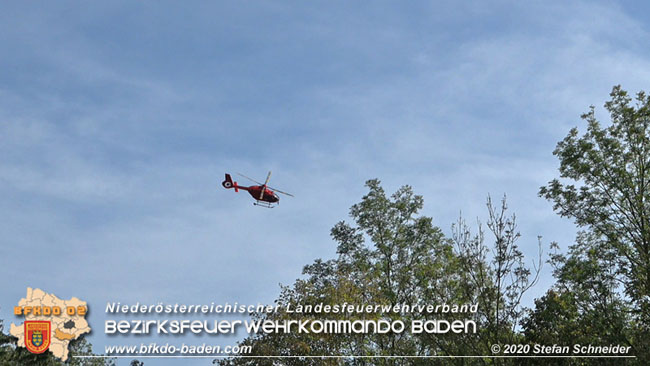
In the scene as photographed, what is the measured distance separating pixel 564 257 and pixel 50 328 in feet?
72.9

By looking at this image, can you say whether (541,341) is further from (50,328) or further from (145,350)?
(50,328)

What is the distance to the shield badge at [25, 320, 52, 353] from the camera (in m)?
23.0

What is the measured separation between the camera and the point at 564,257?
29.1 metres

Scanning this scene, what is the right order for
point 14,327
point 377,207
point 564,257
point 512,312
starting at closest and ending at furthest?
point 512,312 → point 14,327 → point 564,257 → point 377,207

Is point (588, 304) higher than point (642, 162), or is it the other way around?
point (642, 162)

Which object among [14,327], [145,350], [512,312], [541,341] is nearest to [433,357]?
[541,341]

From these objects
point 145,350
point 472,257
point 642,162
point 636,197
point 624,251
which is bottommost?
point 145,350

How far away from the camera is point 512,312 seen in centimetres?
1797

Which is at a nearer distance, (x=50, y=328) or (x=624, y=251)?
(x=50, y=328)

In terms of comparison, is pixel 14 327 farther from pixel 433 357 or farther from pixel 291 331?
pixel 433 357

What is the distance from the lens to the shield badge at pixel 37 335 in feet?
75.6

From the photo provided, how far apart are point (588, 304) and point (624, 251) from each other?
2792mm

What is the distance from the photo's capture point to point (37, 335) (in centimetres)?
2359

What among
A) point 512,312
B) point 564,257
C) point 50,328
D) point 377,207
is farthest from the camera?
point 377,207
